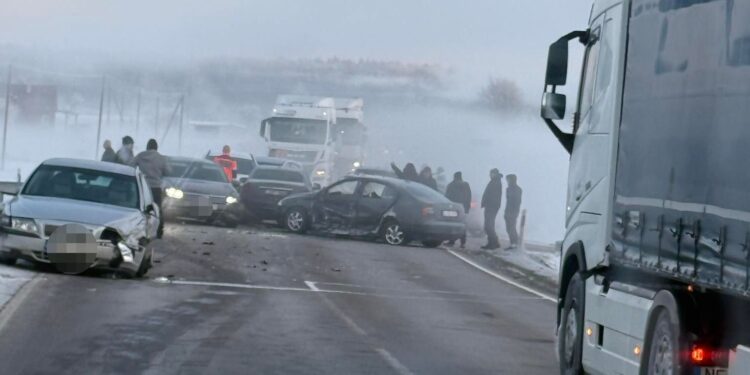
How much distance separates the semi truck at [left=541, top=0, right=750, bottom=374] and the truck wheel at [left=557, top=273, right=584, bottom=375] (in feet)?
0.05

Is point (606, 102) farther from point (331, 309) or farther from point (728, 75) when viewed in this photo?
point (331, 309)

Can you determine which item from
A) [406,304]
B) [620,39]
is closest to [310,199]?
[406,304]

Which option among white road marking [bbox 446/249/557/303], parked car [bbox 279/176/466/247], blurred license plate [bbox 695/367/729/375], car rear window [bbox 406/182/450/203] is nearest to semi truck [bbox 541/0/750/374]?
blurred license plate [bbox 695/367/729/375]

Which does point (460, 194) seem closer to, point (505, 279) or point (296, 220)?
point (296, 220)

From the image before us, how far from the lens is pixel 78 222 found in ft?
56.1

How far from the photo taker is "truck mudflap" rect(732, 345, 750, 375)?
278 inches

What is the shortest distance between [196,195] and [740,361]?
80.1 ft

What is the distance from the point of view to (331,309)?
1631cm

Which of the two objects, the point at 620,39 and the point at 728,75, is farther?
the point at 620,39

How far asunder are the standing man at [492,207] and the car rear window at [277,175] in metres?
5.33

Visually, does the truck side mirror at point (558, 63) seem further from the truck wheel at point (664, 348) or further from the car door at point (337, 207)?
the car door at point (337, 207)

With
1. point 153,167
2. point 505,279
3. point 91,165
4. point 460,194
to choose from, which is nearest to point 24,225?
point 91,165

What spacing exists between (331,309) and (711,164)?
922 cm

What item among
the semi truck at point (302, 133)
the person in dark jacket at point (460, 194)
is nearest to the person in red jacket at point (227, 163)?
the semi truck at point (302, 133)
